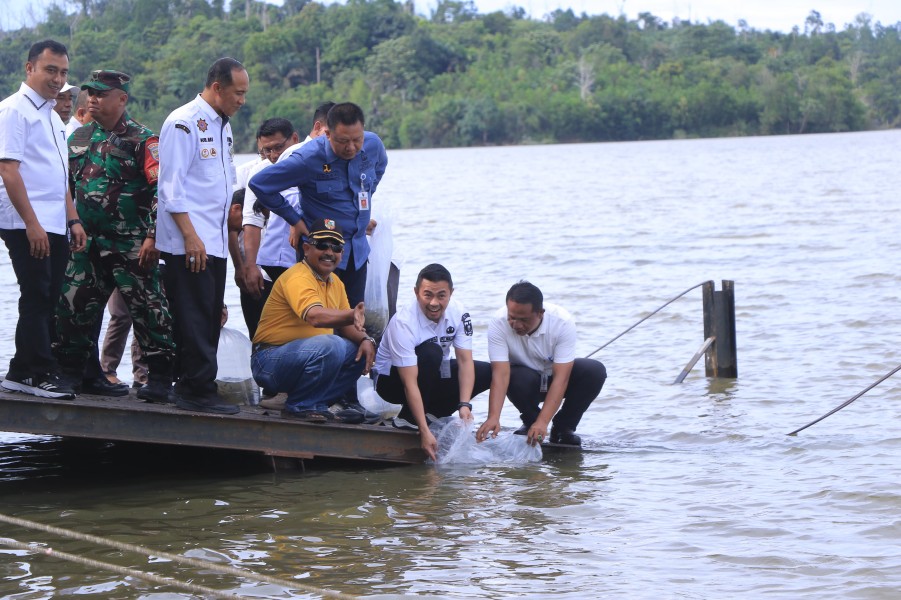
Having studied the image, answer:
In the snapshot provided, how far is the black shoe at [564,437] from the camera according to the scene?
26.2 ft

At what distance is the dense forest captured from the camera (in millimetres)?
89688

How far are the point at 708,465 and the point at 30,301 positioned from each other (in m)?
4.33

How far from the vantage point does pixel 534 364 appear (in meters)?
7.59

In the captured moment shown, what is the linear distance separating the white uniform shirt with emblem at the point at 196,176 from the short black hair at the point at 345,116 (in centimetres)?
70

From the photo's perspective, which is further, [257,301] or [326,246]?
[257,301]

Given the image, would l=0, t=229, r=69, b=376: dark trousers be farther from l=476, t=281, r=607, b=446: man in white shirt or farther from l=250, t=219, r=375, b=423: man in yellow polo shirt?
l=476, t=281, r=607, b=446: man in white shirt

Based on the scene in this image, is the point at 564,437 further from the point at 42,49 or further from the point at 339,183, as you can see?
the point at 42,49

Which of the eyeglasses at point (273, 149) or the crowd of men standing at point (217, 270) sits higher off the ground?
the eyeglasses at point (273, 149)

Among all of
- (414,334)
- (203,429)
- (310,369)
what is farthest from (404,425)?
(203,429)

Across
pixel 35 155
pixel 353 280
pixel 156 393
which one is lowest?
pixel 156 393

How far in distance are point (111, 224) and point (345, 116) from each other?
1.43 meters

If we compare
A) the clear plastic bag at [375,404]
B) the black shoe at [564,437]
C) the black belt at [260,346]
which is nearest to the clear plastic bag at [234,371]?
the black belt at [260,346]

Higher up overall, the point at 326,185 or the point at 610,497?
the point at 326,185

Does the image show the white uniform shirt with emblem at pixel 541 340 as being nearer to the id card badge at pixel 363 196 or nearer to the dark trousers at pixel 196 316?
the id card badge at pixel 363 196
